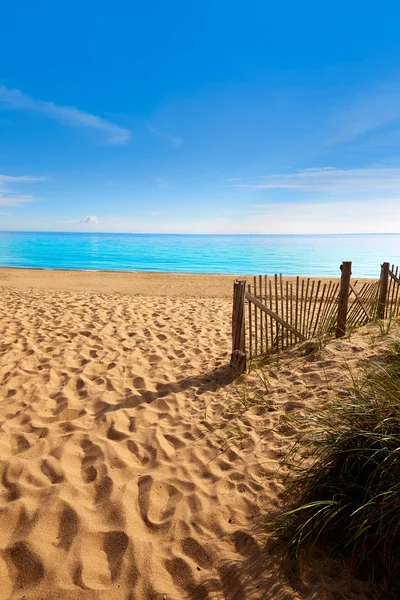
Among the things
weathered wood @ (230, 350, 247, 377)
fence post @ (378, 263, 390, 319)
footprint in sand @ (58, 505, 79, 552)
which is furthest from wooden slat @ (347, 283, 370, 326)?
footprint in sand @ (58, 505, 79, 552)

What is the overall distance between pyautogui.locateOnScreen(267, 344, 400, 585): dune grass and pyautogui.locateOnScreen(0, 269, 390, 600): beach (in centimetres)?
16

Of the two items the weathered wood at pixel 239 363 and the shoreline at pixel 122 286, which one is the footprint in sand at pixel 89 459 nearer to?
the weathered wood at pixel 239 363

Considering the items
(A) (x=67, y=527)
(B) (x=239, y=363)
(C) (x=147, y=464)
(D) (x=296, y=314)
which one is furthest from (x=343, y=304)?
(A) (x=67, y=527)

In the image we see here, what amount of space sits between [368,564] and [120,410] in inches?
Answer: 112

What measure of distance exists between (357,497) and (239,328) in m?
2.96

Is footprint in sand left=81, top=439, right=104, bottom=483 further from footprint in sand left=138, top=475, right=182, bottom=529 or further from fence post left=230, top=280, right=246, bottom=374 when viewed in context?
fence post left=230, top=280, right=246, bottom=374

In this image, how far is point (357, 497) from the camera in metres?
2.37

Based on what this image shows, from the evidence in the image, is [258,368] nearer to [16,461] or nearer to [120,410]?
[120,410]

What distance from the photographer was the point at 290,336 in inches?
240

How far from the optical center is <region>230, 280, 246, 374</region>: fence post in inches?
198

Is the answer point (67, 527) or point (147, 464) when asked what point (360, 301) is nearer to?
point (147, 464)

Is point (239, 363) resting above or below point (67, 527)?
above

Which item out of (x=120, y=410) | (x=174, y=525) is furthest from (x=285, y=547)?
(x=120, y=410)

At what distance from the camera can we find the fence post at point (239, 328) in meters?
5.04
